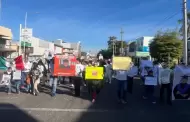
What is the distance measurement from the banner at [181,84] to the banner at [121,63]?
3485 mm

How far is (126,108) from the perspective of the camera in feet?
37.9

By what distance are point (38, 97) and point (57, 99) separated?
3.26 feet

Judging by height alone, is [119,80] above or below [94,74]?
below

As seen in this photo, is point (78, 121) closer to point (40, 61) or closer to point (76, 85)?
point (76, 85)

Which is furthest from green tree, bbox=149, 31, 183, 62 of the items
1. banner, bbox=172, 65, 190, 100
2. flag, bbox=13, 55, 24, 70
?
banner, bbox=172, 65, 190, 100

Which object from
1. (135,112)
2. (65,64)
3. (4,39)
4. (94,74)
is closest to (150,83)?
(94,74)

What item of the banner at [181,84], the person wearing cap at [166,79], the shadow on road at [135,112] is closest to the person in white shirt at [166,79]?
the person wearing cap at [166,79]

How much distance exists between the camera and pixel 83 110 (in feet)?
35.7

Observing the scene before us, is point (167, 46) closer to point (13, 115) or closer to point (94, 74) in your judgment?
point (94, 74)

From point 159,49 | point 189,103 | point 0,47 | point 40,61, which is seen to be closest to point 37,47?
point 0,47

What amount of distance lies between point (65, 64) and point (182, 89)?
6.50 metres

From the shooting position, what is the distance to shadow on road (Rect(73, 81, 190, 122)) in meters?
9.49

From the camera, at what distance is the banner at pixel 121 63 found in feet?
44.8

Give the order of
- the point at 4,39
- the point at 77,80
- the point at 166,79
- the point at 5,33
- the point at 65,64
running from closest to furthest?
the point at 166,79
the point at 77,80
the point at 65,64
the point at 5,33
the point at 4,39
